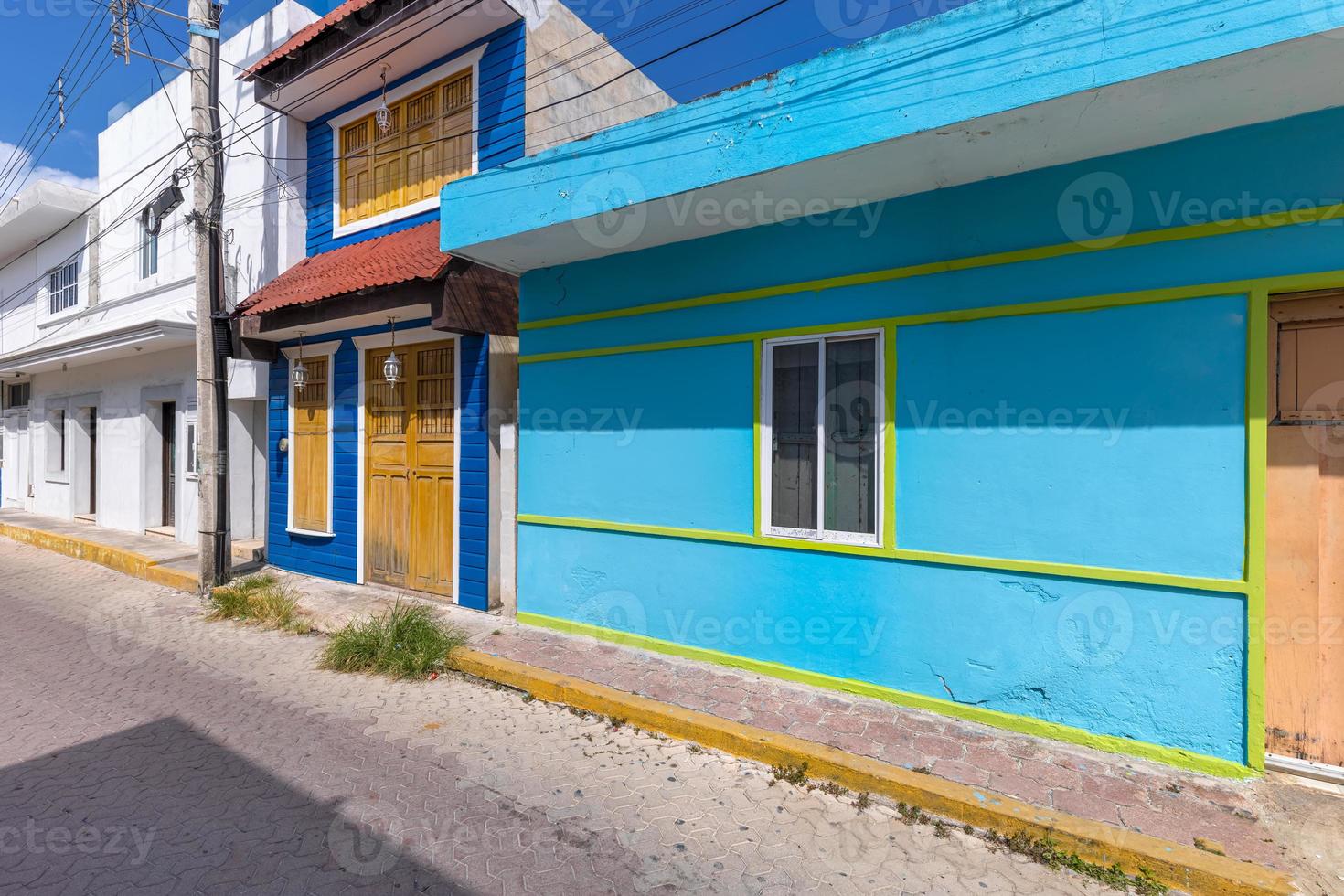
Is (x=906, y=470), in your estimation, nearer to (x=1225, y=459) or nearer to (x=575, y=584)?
(x=1225, y=459)

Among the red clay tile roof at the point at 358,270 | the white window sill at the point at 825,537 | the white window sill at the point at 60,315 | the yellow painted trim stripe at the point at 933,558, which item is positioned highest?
the white window sill at the point at 60,315

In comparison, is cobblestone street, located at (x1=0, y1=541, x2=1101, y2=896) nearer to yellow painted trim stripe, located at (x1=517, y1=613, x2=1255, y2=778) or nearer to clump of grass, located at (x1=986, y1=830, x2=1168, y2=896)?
clump of grass, located at (x1=986, y1=830, x2=1168, y2=896)

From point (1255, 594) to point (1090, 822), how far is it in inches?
58.7

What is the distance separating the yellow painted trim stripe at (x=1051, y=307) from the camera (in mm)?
3172

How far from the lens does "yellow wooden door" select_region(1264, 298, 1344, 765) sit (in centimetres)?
324

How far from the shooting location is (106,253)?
481 inches

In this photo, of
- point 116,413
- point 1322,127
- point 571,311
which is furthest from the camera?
point 116,413

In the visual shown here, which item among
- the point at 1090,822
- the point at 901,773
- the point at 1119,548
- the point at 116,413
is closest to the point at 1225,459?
the point at 1119,548

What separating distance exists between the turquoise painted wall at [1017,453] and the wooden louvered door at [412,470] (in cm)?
248

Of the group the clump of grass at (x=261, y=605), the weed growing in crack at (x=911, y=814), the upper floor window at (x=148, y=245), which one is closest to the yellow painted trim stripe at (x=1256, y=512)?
the weed growing in crack at (x=911, y=814)

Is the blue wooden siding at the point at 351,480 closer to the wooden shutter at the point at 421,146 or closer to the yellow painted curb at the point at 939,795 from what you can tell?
the wooden shutter at the point at 421,146

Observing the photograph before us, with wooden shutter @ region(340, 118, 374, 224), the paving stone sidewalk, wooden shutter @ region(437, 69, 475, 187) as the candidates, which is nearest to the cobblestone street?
the paving stone sidewalk

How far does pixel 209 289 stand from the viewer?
24.1 feet

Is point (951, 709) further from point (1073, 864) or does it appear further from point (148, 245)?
point (148, 245)
